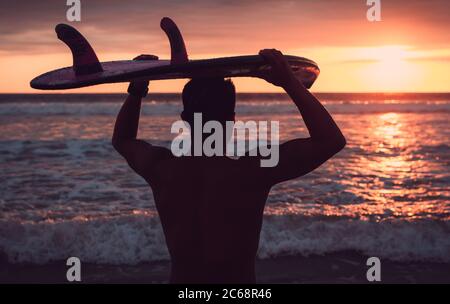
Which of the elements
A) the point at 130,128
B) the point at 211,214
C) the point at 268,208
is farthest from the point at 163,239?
the point at 211,214

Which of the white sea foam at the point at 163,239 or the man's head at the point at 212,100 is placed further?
the white sea foam at the point at 163,239

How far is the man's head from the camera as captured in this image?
208 cm

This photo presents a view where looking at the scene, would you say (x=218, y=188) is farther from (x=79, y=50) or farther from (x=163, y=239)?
(x=163, y=239)

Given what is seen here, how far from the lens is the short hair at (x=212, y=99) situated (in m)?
2.08

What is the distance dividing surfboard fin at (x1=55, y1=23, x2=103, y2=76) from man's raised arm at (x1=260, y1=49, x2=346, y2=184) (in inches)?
29.5

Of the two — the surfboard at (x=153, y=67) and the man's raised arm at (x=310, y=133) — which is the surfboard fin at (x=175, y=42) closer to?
the surfboard at (x=153, y=67)

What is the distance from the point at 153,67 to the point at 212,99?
10.5 inches

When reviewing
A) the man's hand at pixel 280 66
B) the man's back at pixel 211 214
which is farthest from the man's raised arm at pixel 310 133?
the man's back at pixel 211 214

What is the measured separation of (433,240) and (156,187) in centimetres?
738

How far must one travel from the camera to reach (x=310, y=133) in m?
1.93

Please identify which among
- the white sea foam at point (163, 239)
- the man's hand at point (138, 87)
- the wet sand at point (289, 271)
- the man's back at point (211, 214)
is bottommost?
the wet sand at point (289, 271)

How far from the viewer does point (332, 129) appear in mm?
1924
